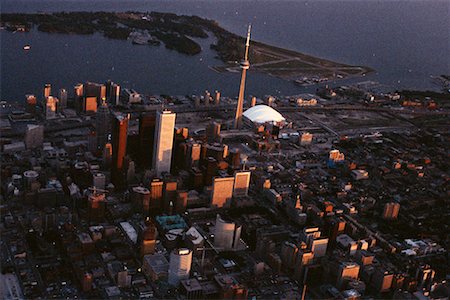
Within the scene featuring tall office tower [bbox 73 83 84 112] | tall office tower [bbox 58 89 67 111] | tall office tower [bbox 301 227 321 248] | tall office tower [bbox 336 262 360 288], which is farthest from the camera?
tall office tower [bbox 73 83 84 112]

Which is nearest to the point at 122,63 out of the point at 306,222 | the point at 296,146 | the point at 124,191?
the point at 296,146

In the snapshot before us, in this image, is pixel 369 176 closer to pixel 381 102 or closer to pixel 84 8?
pixel 381 102

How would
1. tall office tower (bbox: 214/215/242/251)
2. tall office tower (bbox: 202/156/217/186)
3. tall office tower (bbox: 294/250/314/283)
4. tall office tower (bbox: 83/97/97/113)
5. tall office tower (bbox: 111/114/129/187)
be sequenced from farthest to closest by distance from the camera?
1. tall office tower (bbox: 83/97/97/113)
2. tall office tower (bbox: 202/156/217/186)
3. tall office tower (bbox: 111/114/129/187)
4. tall office tower (bbox: 214/215/242/251)
5. tall office tower (bbox: 294/250/314/283)

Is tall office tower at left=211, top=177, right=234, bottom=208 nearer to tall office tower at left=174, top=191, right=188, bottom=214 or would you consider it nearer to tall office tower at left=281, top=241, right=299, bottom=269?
tall office tower at left=174, top=191, right=188, bottom=214

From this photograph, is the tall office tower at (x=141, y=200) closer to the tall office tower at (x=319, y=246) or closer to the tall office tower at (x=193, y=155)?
the tall office tower at (x=193, y=155)

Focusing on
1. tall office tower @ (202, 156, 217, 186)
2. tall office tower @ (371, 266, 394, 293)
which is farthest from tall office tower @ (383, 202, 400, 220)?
tall office tower @ (202, 156, 217, 186)
